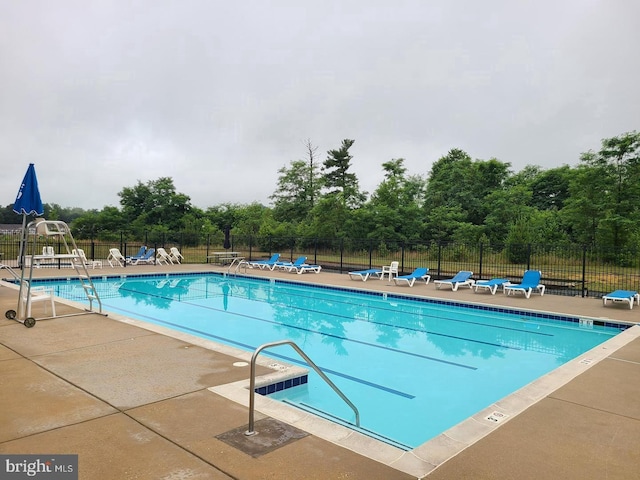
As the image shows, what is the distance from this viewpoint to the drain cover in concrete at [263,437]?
2858mm

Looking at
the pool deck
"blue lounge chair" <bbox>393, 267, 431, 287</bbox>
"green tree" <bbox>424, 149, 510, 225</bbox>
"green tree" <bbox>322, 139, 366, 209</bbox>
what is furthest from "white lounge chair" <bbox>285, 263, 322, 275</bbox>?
"green tree" <bbox>322, 139, 366, 209</bbox>

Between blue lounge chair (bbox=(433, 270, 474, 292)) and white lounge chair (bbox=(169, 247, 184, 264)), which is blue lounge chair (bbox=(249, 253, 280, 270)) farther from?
blue lounge chair (bbox=(433, 270, 474, 292))

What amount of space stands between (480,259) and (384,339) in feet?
22.5

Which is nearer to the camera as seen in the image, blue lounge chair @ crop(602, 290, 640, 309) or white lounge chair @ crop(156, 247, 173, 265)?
blue lounge chair @ crop(602, 290, 640, 309)

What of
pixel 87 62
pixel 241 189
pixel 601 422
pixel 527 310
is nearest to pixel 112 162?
pixel 241 189

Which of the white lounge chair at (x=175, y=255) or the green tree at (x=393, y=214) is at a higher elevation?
the green tree at (x=393, y=214)

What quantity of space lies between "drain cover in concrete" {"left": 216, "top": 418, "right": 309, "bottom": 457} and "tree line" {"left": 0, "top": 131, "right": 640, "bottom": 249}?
16.5m

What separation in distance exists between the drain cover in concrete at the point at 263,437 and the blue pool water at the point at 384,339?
1.25 meters

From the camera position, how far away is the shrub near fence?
45.8 feet

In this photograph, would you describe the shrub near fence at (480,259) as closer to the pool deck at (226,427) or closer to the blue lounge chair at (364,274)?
the blue lounge chair at (364,274)

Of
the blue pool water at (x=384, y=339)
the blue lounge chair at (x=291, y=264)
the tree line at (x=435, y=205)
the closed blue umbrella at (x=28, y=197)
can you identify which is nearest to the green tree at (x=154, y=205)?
the tree line at (x=435, y=205)

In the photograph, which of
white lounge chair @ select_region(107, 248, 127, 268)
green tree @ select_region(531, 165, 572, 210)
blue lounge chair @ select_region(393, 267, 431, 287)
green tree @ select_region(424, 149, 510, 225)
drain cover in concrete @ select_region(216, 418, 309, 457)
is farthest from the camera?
green tree @ select_region(531, 165, 572, 210)

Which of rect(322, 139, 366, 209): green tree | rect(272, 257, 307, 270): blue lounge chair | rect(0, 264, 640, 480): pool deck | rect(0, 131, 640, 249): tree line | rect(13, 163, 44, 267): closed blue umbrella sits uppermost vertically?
rect(322, 139, 366, 209): green tree

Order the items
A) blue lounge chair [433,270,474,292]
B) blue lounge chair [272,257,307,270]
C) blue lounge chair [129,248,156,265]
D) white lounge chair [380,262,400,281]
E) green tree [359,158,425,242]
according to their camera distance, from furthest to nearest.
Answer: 1. green tree [359,158,425,242]
2. blue lounge chair [129,248,156,265]
3. blue lounge chair [272,257,307,270]
4. white lounge chair [380,262,400,281]
5. blue lounge chair [433,270,474,292]
